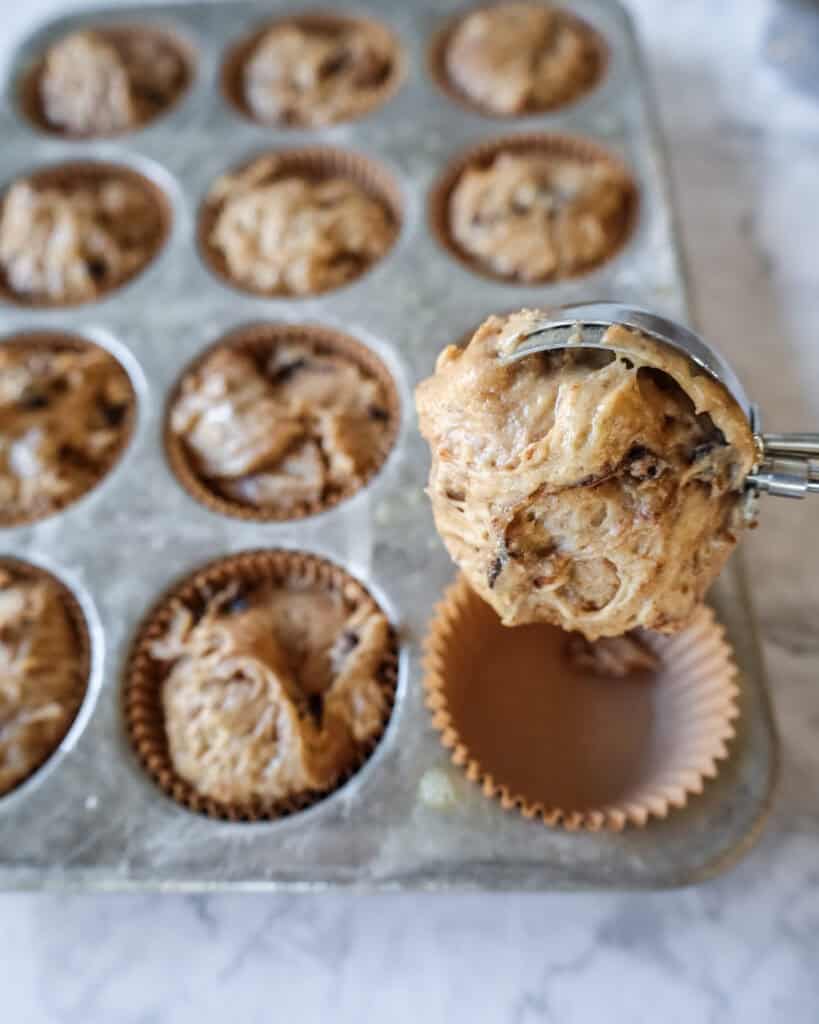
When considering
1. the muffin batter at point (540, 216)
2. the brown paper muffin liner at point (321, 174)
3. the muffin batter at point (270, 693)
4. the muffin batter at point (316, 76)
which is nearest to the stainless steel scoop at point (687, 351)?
the muffin batter at point (270, 693)

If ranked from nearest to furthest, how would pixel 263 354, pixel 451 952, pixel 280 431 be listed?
1. pixel 451 952
2. pixel 280 431
3. pixel 263 354

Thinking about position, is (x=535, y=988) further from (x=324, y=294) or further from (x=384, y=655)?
(x=324, y=294)

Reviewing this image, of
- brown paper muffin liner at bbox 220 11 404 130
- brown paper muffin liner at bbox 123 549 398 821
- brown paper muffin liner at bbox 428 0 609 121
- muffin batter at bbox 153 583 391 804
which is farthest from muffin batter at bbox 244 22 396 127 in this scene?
muffin batter at bbox 153 583 391 804

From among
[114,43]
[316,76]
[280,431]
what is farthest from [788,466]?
Result: [114,43]

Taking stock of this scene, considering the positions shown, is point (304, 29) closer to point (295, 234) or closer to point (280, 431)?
point (295, 234)

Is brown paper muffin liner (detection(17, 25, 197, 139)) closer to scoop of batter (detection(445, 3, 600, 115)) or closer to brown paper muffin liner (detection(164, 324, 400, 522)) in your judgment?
scoop of batter (detection(445, 3, 600, 115))
